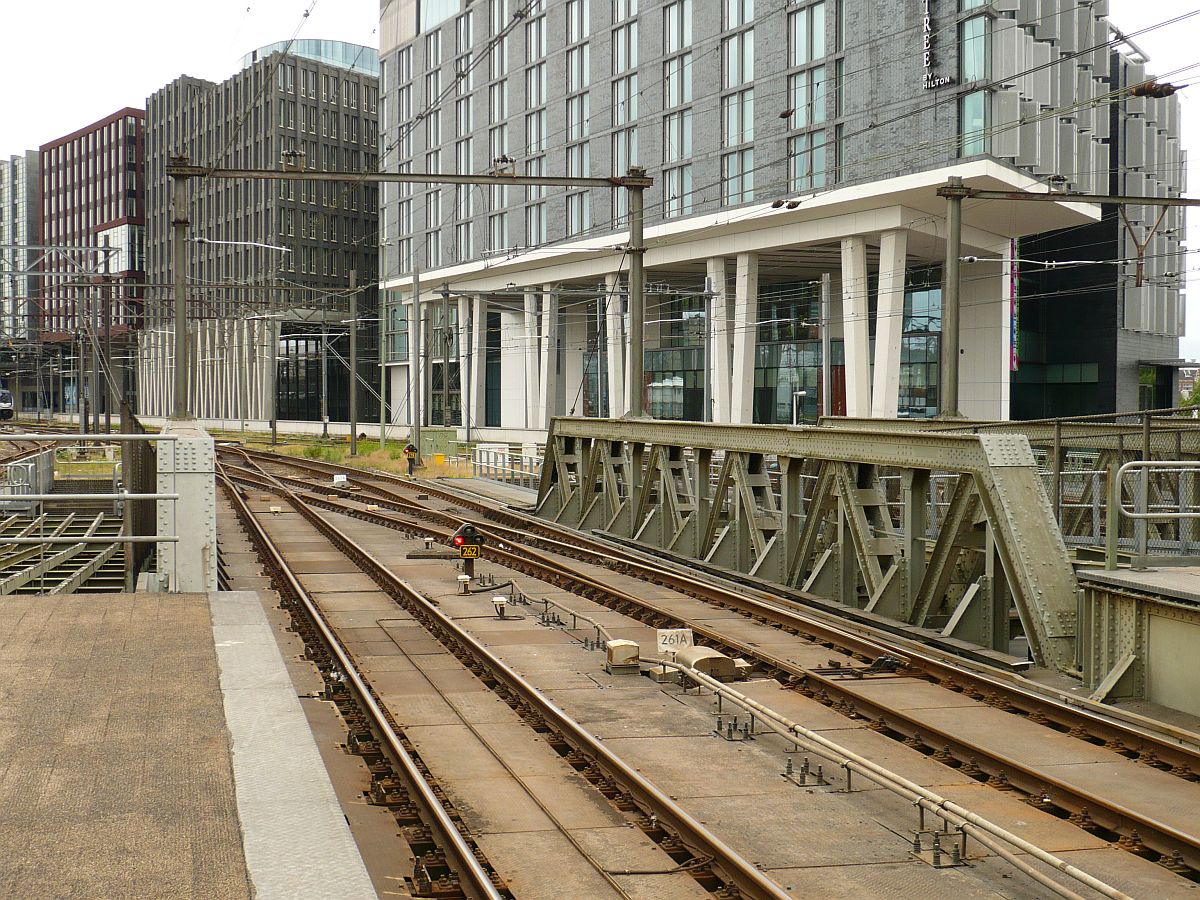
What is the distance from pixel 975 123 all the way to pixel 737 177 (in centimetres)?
1162

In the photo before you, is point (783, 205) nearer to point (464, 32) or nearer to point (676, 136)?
point (676, 136)

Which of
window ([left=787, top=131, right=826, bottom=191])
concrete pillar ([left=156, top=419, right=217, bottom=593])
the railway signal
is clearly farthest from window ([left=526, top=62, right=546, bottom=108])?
concrete pillar ([left=156, top=419, right=217, bottom=593])

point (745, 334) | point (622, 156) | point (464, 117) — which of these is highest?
point (464, 117)

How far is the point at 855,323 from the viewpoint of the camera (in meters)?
47.2

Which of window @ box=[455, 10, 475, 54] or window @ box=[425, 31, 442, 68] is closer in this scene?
window @ box=[455, 10, 475, 54]

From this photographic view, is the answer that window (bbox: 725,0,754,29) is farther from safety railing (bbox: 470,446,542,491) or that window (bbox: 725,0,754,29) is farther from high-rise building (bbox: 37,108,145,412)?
high-rise building (bbox: 37,108,145,412)

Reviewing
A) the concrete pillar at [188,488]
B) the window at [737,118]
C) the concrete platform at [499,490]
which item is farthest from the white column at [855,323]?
the concrete pillar at [188,488]

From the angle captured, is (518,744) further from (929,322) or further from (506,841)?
(929,322)

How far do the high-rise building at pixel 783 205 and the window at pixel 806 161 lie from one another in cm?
11

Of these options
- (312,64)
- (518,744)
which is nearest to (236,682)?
(518,744)

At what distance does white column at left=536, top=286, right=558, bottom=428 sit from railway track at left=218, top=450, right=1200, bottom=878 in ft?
142

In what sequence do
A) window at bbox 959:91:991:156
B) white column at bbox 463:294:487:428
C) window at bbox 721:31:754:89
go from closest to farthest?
window at bbox 959:91:991:156 < window at bbox 721:31:754:89 < white column at bbox 463:294:487:428

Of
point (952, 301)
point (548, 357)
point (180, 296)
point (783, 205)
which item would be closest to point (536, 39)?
point (548, 357)

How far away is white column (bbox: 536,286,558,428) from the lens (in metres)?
64.4
